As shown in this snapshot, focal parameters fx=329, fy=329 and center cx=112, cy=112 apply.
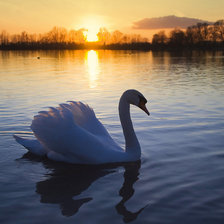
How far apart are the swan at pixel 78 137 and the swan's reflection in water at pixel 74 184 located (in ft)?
0.48

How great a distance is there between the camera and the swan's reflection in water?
4.69 meters

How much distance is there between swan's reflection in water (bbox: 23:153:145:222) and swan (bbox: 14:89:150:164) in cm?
15

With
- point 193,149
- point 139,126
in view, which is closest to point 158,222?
point 193,149

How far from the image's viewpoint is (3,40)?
176375mm

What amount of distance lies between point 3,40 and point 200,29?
102 meters

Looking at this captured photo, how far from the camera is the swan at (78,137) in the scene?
5844 mm

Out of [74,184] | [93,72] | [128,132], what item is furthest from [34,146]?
[93,72]

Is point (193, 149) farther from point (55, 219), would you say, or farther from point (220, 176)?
point (55, 219)

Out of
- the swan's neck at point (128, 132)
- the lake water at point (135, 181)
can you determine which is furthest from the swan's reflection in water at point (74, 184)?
the swan's neck at point (128, 132)

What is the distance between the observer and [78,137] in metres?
5.79

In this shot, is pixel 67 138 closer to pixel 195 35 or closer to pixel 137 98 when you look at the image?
pixel 137 98

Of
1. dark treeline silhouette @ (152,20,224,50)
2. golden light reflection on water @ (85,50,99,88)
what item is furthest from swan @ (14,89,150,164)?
dark treeline silhouette @ (152,20,224,50)

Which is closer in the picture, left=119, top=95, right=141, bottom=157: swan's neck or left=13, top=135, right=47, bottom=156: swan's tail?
left=119, top=95, right=141, bottom=157: swan's neck

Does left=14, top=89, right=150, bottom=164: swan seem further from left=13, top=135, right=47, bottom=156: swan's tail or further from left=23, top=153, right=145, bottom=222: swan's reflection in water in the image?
left=23, top=153, right=145, bottom=222: swan's reflection in water
